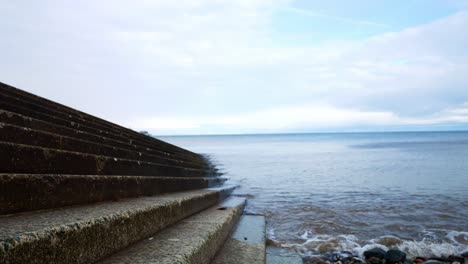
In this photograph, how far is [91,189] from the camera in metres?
2.41

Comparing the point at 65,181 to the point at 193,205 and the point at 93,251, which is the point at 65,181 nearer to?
the point at 93,251

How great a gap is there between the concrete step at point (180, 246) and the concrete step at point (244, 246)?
0.11 m

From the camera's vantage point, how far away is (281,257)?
3689mm

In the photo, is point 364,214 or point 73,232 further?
point 364,214

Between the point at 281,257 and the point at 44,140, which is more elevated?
the point at 44,140

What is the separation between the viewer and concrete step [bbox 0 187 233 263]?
123 centimetres

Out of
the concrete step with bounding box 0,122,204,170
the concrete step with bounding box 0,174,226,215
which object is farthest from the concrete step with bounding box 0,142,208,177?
the concrete step with bounding box 0,122,204,170

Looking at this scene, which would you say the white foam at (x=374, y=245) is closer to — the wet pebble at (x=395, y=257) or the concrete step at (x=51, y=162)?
the wet pebble at (x=395, y=257)

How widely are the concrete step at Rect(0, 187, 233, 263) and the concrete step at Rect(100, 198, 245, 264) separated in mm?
75

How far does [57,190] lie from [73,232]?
65 centimetres

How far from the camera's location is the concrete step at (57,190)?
1658mm

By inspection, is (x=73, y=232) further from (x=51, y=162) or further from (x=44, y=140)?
(x=44, y=140)

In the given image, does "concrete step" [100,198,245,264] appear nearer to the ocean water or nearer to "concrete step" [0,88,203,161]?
the ocean water

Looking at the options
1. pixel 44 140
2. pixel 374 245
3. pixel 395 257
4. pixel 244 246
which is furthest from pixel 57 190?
pixel 374 245
